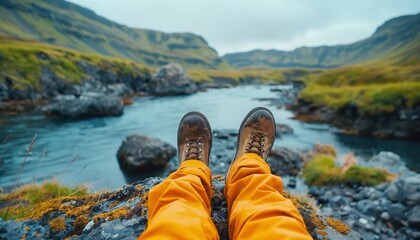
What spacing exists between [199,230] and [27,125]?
2077cm

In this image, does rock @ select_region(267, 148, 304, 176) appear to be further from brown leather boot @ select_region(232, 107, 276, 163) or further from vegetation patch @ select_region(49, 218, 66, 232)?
vegetation patch @ select_region(49, 218, 66, 232)

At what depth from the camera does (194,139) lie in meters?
3.76

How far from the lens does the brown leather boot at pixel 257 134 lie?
3510 millimetres

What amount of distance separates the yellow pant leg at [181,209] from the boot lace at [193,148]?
73 cm

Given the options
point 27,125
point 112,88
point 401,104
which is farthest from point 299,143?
point 112,88

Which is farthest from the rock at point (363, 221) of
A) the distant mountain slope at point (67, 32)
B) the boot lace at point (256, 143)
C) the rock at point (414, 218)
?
the distant mountain slope at point (67, 32)

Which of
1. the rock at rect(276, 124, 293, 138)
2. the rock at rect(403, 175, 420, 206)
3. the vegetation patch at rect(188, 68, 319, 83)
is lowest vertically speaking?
the rock at rect(276, 124, 293, 138)

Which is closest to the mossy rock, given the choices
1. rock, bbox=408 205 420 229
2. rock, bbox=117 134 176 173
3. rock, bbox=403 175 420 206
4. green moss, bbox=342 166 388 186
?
rock, bbox=408 205 420 229

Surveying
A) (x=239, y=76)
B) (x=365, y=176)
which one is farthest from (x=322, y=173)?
(x=239, y=76)

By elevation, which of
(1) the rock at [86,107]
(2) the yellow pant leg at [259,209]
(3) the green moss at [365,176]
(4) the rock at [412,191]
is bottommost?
(3) the green moss at [365,176]

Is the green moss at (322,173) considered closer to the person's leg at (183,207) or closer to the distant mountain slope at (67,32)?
the person's leg at (183,207)

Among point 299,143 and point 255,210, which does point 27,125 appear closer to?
point 299,143

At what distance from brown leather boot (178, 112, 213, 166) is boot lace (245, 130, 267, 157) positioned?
2.05ft

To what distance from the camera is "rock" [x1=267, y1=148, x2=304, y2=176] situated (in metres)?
9.62
